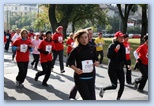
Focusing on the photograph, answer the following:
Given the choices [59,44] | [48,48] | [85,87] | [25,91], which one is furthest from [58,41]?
[85,87]

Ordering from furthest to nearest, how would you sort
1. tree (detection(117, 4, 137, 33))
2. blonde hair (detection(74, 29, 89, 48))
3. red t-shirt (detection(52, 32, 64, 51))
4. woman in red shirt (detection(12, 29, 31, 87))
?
red t-shirt (detection(52, 32, 64, 51)) < woman in red shirt (detection(12, 29, 31, 87)) < tree (detection(117, 4, 137, 33)) < blonde hair (detection(74, 29, 89, 48))

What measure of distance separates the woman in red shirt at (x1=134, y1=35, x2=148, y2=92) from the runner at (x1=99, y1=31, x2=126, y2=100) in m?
0.48

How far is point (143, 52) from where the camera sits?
561 centimetres

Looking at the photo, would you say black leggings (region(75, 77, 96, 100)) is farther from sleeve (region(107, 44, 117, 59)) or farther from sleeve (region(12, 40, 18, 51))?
sleeve (region(12, 40, 18, 51))

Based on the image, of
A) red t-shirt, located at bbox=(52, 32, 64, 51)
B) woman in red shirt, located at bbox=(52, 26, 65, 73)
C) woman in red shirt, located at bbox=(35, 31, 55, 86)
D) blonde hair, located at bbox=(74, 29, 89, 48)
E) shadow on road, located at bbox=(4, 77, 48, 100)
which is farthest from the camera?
red t-shirt, located at bbox=(52, 32, 64, 51)

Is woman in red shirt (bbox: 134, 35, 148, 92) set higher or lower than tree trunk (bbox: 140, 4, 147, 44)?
lower

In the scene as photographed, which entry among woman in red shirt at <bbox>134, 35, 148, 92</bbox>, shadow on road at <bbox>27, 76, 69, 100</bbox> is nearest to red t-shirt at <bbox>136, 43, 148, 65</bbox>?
woman in red shirt at <bbox>134, 35, 148, 92</bbox>

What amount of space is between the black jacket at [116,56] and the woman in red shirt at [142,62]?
478mm

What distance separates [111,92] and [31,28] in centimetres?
158

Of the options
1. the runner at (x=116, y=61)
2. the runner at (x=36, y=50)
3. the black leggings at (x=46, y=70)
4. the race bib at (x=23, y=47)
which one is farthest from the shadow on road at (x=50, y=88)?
the runner at (x=116, y=61)

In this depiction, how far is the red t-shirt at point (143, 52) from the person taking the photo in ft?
18.2

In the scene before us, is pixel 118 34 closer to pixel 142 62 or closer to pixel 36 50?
pixel 142 62

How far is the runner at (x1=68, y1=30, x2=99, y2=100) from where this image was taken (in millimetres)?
4473

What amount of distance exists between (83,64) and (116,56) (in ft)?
2.90
